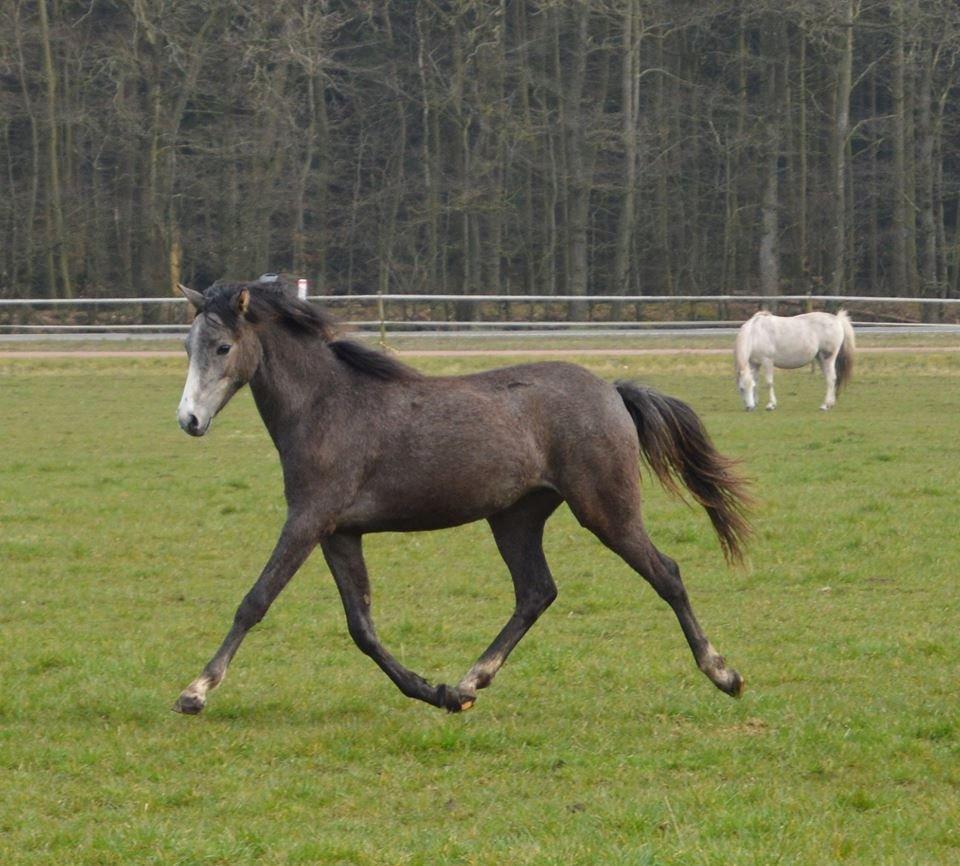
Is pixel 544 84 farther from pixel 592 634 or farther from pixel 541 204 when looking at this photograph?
pixel 592 634

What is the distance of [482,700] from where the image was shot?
276 inches

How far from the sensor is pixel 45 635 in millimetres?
8547

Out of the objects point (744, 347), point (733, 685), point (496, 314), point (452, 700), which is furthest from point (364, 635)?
point (496, 314)

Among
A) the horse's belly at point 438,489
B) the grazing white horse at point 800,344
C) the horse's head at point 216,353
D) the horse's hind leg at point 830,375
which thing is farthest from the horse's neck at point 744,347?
the horse's head at point 216,353

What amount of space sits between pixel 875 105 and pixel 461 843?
47.0 m

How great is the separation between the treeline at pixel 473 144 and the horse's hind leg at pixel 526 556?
31622mm

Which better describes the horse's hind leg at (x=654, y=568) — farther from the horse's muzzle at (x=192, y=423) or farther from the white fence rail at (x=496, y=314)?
the white fence rail at (x=496, y=314)

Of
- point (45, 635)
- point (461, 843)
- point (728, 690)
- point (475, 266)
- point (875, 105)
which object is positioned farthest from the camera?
point (875, 105)

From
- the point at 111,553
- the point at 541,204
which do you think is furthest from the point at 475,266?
the point at 111,553

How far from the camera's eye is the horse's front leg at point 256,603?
639 cm

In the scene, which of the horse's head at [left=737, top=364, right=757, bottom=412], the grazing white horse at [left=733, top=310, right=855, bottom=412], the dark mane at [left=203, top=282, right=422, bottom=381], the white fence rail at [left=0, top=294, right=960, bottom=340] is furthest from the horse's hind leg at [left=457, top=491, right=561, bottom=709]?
the white fence rail at [left=0, top=294, right=960, bottom=340]

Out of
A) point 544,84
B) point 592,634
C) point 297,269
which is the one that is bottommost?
point 592,634

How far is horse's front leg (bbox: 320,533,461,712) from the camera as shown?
6.70m

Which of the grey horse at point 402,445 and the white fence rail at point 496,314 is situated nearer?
the grey horse at point 402,445
